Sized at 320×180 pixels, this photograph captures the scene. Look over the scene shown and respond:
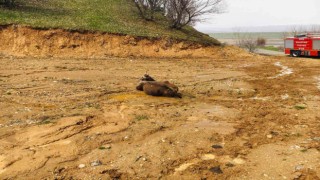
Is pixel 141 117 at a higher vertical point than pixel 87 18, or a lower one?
lower

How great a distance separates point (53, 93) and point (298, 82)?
1038 cm

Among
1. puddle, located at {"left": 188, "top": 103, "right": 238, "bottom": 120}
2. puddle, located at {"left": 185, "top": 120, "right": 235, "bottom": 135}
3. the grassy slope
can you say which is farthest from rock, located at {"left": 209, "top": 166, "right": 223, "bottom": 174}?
the grassy slope

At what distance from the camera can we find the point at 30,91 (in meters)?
11.9

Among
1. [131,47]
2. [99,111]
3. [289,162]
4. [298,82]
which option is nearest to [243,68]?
[298,82]

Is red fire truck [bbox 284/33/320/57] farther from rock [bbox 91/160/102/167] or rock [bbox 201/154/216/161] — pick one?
rock [bbox 91/160/102/167]

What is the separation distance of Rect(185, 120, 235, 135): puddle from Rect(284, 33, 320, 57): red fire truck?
779 inches

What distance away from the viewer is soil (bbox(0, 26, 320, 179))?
6.35 m

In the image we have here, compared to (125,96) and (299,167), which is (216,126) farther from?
(125,96)

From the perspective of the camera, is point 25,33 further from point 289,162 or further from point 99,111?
point 289,162

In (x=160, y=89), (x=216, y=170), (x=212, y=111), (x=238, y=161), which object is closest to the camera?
(x=216, y=170)

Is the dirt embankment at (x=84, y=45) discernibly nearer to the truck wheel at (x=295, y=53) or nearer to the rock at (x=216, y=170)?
the truck wheel at (x=295, y=53)

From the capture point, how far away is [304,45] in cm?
2662

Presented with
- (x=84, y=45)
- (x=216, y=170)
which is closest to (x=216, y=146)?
(x=216, y=170)

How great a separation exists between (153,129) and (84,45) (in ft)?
53.7
